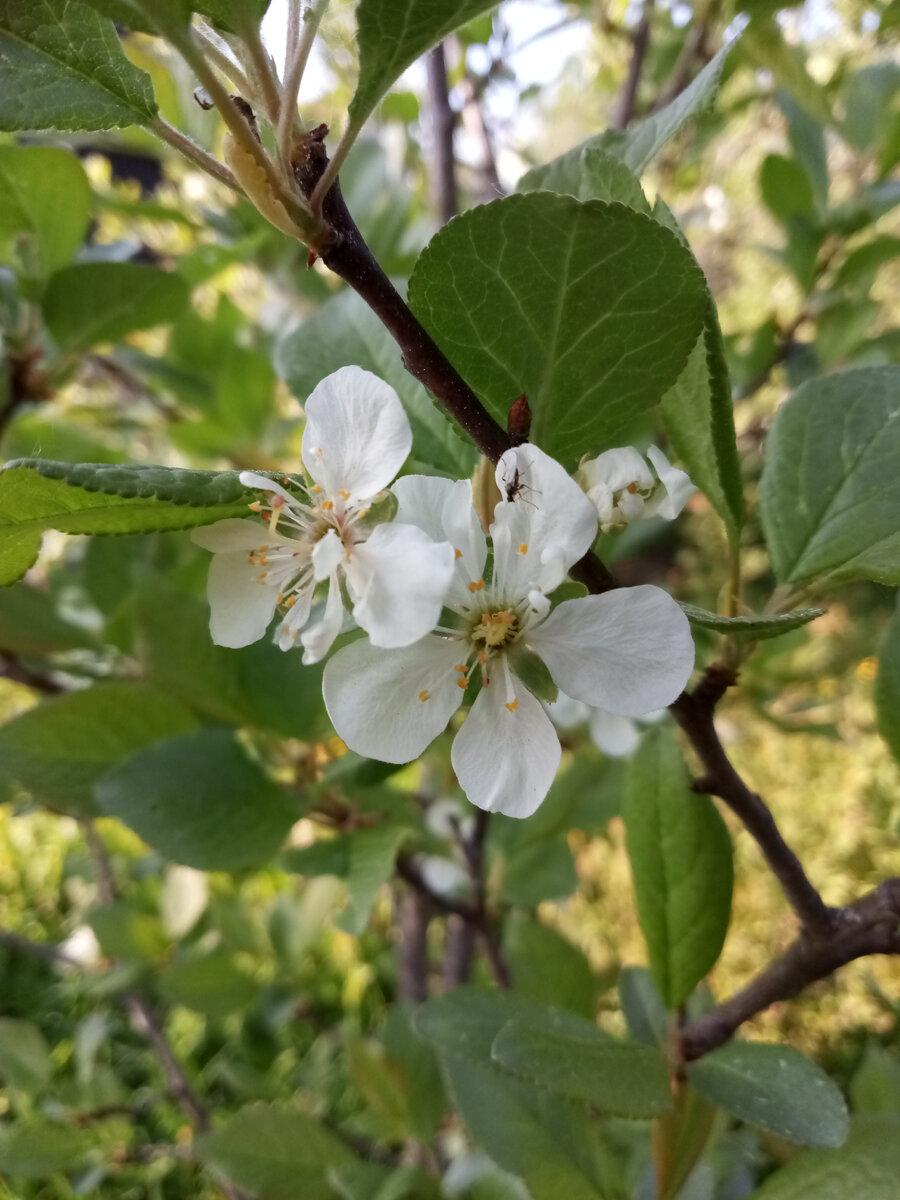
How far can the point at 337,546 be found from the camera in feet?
1.25

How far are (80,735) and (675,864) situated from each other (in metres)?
0.54

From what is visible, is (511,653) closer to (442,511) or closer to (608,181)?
(442,511)

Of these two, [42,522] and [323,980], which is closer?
[42,522]

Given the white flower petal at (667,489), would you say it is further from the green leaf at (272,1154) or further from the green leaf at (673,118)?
the green leaf at (272,1154)

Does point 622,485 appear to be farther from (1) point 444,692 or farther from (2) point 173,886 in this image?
(2) point 173,886

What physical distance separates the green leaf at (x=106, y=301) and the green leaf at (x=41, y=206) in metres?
0.03

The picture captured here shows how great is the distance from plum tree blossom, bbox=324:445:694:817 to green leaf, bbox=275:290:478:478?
0.14m

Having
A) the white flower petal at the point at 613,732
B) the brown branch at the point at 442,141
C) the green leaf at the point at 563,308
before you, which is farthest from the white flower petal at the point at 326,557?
the brown branch at the point at 442,141

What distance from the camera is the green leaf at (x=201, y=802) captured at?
0.67 metres

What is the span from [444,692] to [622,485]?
0.47ft

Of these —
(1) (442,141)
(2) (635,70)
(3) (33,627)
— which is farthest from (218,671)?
(2) (635,70)

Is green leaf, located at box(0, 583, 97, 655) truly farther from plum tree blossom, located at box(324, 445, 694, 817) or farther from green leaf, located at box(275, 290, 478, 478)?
plum tree blossom, located at box(324, 445, 694, 817)

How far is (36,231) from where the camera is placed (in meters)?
0.78

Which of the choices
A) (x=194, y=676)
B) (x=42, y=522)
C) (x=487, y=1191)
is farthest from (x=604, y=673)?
(x=487, y=1191)
